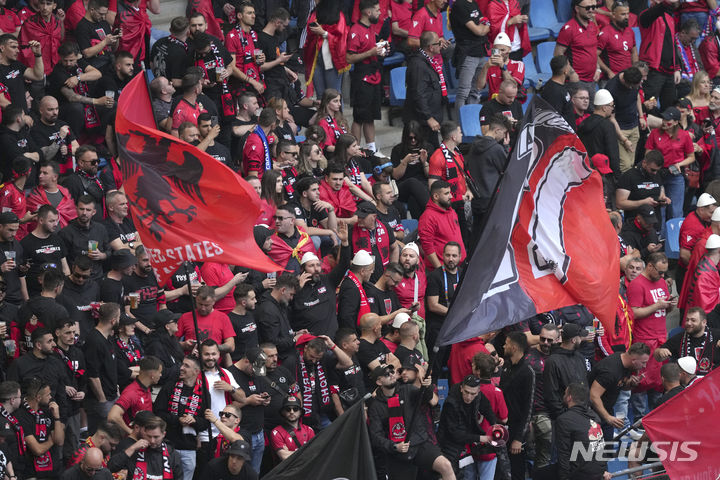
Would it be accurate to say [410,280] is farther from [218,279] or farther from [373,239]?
[218,279]

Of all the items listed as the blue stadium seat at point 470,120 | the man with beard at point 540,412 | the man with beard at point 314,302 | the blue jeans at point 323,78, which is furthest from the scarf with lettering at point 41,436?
the blue stadium seat at point 470,120

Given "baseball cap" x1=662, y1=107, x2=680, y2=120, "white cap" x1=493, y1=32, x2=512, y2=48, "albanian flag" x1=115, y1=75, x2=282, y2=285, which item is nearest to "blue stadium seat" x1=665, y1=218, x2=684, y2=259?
"baseball cap" x1=662, y1=107, x2=680, y2=120

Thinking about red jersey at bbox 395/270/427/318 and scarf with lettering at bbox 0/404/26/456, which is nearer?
scarf with lettering at bbox 0/404/26/456

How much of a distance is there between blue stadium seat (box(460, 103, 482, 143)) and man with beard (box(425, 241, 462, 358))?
3.63m

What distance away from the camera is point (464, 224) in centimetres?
1535

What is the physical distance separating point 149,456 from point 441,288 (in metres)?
3.95

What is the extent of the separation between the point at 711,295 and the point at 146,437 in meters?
7.06

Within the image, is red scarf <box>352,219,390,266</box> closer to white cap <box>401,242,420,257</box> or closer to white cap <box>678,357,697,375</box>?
white cap <box>401,242,420,257</box>

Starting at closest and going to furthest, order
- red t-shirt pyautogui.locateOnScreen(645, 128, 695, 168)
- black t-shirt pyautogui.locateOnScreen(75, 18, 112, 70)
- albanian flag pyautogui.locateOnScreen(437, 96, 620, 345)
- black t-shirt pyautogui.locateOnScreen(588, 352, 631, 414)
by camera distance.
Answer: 1. albanian flag pyautogui.locateOnScreen(437, 96, 620, 345)
2. black t-shirt pyautogui.locateOnScreen(588, 352, 631, 414)
3. black t-shirt pyautogui.locateOnScreen(75, 18, 112, 70)
4. red t-shirt pyautogui.locateOnScreen(645, 128, 695, 168)

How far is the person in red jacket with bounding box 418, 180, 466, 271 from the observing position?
14195 millimetres

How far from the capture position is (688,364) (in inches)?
514

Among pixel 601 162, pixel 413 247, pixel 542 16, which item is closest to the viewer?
pixel 413 247

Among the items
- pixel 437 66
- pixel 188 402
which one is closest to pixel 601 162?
pixel 437 66

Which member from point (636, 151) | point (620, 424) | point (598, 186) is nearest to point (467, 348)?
point (620, 424)
